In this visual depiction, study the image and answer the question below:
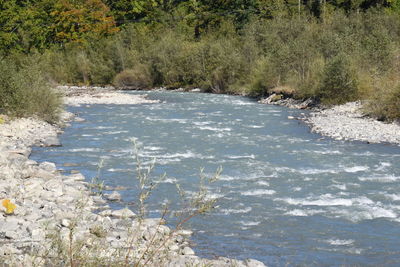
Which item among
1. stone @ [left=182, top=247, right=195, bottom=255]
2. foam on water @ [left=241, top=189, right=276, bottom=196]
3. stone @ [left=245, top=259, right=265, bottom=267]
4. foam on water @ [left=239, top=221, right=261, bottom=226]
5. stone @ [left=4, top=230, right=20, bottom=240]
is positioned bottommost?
foam on water @ [left=241, top=189, right=276, bottom=196]

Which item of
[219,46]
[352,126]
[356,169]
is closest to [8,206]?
[356,169]

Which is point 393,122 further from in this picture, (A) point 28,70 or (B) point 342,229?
(A) point 28,70

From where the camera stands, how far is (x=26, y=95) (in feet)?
70.1

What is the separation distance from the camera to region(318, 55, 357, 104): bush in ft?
91.4

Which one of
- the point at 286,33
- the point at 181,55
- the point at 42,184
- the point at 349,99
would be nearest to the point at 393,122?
the point at 349,99

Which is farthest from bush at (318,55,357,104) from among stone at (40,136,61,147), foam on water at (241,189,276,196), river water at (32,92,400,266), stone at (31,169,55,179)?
stone at (31,169,55,179)

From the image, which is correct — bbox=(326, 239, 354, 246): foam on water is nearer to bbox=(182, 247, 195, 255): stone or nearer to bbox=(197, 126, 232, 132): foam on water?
bbox=(182, 247, 195, 255): stone

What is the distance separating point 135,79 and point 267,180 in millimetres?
40733

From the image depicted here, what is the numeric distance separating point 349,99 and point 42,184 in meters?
21.2

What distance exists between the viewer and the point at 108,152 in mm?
16516

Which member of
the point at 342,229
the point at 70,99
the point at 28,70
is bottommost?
the point at 70,99

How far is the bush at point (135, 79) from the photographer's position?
169 feet

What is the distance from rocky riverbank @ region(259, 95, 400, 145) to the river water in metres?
0.81

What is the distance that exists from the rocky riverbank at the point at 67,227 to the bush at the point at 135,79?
36.1 m
